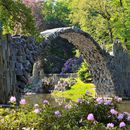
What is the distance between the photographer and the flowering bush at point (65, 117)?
7.43m

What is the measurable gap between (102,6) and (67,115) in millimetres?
20102

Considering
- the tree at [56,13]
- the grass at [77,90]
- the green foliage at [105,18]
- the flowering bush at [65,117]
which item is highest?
the tree at [56,13]

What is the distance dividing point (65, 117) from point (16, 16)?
2204 mm

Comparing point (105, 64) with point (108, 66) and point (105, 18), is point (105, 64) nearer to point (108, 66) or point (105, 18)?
point (108, 66)

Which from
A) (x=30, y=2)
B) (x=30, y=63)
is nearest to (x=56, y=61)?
(x=30, y=2)

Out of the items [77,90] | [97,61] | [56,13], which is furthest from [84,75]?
[56,13]

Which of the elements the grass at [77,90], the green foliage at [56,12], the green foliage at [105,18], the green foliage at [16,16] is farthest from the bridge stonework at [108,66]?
the green foliage at [56,12]

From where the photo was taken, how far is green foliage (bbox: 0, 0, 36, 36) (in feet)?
28.6

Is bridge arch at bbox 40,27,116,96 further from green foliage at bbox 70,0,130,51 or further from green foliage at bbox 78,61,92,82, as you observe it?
green foliage at bbox 78,61,92,82

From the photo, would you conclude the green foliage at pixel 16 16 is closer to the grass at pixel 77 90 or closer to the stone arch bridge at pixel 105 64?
the stone arch bridge at pixel 105 64

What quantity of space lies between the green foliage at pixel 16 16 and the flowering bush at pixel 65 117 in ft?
5.21

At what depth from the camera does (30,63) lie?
15.6m

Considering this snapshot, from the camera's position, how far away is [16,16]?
8844mm

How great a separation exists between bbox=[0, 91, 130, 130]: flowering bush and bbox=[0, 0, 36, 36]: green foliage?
1588 millimetres
